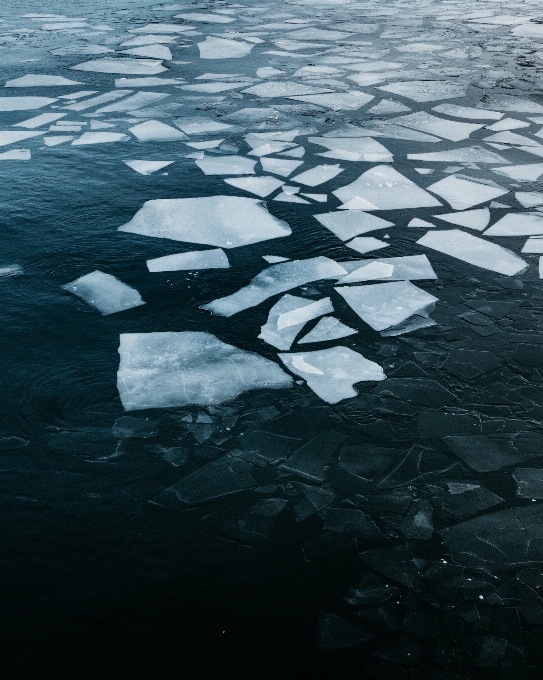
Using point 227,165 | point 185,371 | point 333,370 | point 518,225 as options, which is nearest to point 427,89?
point 227,165

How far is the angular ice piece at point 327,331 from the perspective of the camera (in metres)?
2.77

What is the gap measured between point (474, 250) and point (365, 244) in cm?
57

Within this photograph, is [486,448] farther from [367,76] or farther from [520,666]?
[367,76]

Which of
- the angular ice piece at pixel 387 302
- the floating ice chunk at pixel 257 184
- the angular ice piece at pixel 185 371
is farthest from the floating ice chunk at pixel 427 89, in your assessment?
the angular ice piece at pixel 185 371

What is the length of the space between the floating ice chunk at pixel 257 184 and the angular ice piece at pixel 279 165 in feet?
0.42

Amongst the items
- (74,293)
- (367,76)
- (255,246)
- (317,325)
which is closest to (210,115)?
(367,76)

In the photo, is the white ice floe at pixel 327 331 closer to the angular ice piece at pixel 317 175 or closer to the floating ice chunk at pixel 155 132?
the angular ice piece at pixel 317 175

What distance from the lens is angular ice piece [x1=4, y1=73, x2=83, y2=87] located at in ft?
21.4

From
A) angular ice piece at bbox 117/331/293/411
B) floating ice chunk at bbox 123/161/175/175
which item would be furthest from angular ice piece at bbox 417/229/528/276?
floating ice chunk at bbox 123/161/175/175

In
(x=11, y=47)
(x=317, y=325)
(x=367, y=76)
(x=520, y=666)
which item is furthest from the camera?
(x=11, y=47)

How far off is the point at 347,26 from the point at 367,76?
3032mm

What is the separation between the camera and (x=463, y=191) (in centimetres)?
415

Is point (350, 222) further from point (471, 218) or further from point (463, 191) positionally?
point (463, 191)

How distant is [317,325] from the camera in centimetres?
286
